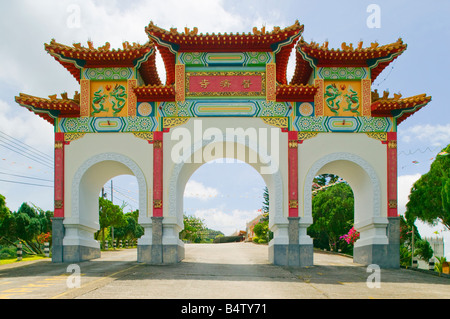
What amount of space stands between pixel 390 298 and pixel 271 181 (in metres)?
8.04

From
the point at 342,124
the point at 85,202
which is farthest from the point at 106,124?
the point at 342,124

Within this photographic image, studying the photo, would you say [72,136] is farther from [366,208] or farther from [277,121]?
[366,208]

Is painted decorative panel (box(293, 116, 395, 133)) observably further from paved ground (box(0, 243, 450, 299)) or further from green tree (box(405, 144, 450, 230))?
paved ground (box(0, 243, 450, 299))

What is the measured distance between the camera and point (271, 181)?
1766 cm

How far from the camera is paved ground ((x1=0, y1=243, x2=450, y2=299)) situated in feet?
33.6

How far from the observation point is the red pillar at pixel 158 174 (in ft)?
56.0

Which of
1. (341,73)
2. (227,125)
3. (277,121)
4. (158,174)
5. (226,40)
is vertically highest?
(226,40)

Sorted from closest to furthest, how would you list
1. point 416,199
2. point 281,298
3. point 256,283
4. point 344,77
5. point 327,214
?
point 281,298, point 256,283, point 344,77, point 416,199, point 327,214

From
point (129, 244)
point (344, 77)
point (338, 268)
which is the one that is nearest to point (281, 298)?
point (338, 268)

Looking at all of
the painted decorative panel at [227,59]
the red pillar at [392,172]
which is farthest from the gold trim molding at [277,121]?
the red pillar at [392,172]

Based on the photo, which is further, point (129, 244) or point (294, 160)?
point (129, 244)

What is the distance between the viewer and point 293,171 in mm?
17078

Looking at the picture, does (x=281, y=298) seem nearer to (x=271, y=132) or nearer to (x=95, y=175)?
(x=271, y=132)

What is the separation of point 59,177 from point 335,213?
1541cm
